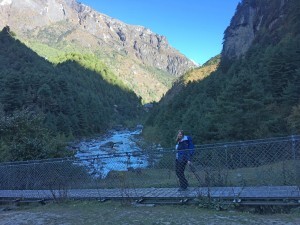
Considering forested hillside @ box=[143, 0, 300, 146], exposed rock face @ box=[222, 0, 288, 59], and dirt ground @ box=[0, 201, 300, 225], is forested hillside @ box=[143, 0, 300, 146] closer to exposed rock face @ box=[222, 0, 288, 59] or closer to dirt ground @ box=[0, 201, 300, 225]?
exposed rock face @ box=[222, 0, 288, 59]

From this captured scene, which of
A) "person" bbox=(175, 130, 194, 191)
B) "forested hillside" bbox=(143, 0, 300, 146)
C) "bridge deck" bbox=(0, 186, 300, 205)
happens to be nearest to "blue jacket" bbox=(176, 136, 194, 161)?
"person" bbox=(175, 130, 194, 191)

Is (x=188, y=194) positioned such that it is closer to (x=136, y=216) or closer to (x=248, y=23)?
(x=136, y=216)

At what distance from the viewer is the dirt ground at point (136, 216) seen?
7754 millimetres

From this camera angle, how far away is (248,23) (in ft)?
274

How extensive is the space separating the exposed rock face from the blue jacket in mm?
58279

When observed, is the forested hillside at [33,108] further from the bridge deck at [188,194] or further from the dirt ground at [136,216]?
the dirt ground at [136,216]

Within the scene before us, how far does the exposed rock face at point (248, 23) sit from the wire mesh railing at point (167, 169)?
2260 inches

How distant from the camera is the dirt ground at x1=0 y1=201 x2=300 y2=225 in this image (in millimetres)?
7754

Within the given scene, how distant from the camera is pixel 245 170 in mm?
12602

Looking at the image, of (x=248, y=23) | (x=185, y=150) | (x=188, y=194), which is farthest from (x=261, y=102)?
(x=248, y=23)

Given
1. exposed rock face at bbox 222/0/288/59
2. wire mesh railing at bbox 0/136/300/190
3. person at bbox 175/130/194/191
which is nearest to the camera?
wire mesh railing at bbox 0/136/300/190

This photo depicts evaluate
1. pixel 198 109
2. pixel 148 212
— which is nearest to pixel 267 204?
pixel 148 212

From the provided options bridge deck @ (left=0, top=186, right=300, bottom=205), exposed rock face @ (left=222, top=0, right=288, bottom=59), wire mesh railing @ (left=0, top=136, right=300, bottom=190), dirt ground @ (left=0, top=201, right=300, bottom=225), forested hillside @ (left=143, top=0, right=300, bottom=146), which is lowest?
dirt ground @ (left=0, top=201, right=300, bottom=225)

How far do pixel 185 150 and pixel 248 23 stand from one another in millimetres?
77687
